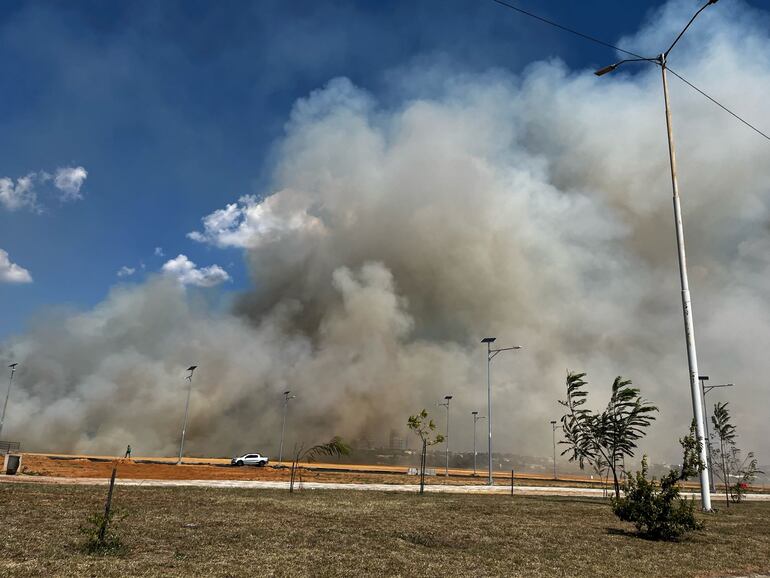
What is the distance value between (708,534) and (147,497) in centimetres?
2117

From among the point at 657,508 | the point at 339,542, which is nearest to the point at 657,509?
the point at 657,508

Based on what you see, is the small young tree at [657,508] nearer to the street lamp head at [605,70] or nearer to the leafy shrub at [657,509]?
the leafy shrub at [657,509]

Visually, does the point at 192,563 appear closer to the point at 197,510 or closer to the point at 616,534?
the point at 197,510

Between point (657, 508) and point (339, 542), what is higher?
point (657, 508)

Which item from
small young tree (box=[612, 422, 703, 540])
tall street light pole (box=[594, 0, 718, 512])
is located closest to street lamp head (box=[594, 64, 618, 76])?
tall street light pole (box=[594, 0, 718, 512])

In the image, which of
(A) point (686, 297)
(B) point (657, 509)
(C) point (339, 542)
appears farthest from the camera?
(A) point (686, 297)

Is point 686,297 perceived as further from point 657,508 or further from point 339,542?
point 339,542

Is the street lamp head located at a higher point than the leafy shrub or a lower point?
higher

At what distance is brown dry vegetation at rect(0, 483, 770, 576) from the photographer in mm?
10117

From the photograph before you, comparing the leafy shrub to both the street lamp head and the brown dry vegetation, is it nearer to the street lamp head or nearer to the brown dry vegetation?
the brown dry vegetation

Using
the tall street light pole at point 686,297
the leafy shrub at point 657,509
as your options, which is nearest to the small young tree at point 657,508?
the leafy shrub at point 657,509

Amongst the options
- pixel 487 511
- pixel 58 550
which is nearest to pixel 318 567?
pixel 58 550

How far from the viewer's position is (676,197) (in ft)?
99.6

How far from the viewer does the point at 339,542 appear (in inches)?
519
